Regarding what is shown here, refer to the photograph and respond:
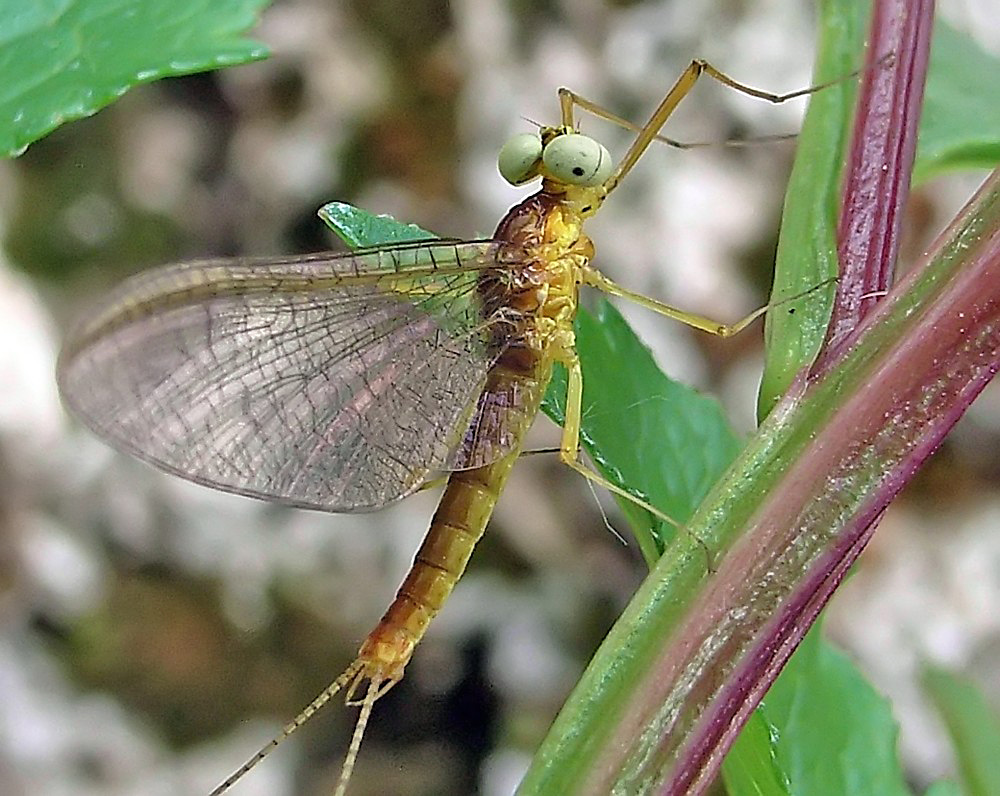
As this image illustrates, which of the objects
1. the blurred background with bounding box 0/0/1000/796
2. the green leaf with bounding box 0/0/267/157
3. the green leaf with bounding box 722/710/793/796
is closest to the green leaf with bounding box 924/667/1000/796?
the green leaf with bounding box 722/710/793/796

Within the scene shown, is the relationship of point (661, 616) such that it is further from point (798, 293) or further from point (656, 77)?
point (656, 77)

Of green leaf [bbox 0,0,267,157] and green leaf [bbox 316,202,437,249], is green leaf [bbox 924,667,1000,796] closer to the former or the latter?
green leaf [bbox 316,202,437,249]

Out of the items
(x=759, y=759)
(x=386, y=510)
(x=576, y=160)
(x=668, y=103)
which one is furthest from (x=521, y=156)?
(x=386, y=510)

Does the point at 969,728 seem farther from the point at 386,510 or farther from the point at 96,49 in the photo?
the point at 386,510

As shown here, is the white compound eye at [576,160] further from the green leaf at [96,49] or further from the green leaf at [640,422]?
the green leaf at [96,49]

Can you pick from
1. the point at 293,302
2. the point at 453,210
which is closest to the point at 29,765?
the point at 453,210
